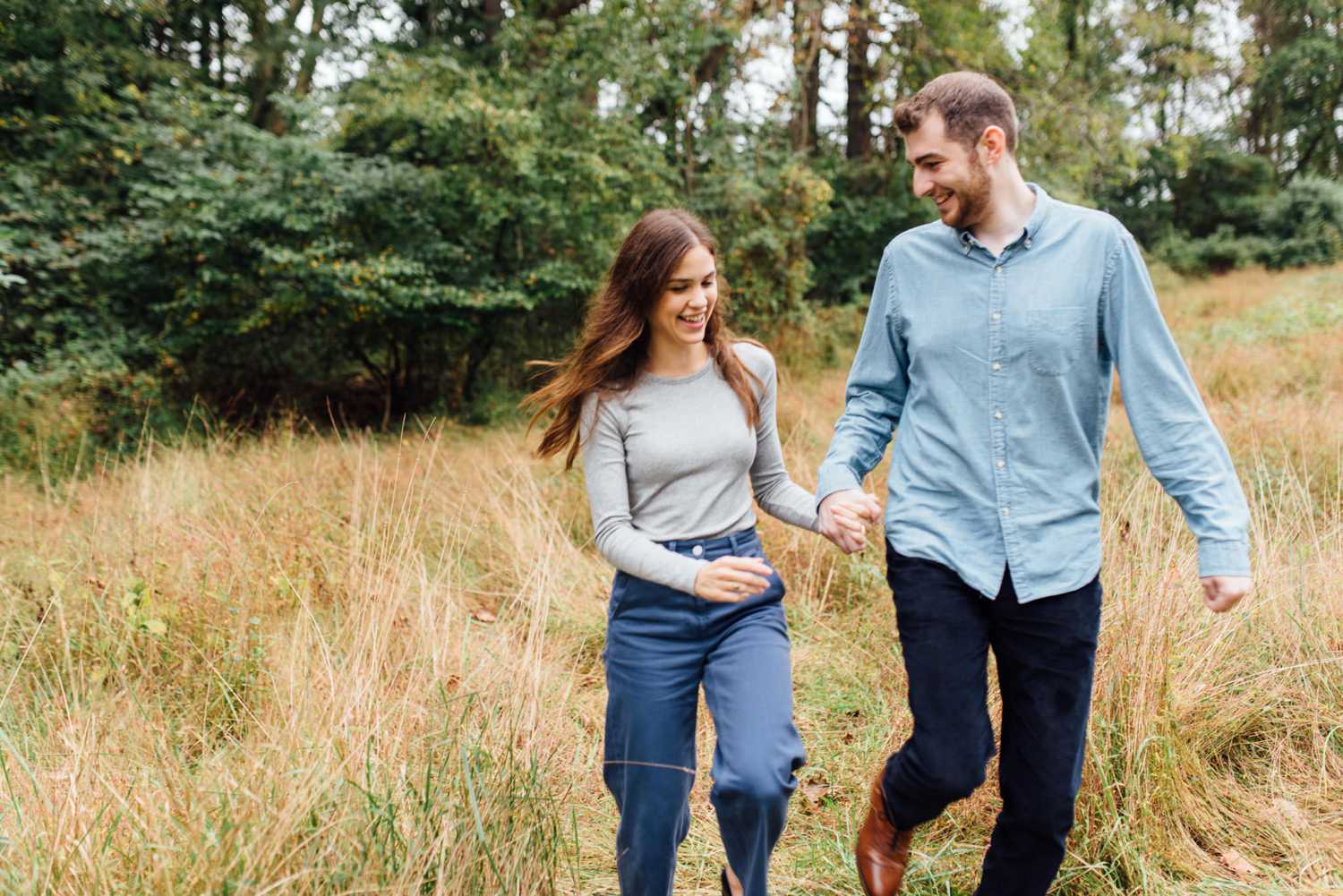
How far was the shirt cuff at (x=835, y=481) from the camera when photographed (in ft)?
7.54

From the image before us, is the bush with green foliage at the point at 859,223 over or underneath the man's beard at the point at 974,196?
over

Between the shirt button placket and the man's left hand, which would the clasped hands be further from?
the man's left hand

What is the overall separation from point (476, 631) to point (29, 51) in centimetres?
991

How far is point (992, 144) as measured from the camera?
2.15 meters

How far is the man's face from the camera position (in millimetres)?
2145

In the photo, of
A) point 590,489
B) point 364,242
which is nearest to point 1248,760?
point 590,489

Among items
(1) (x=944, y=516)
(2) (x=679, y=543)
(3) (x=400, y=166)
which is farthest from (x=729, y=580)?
(3) (x=400, y=166)

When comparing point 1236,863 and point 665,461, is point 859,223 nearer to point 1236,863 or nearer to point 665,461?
point 1236,863

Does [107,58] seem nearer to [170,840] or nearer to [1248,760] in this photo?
[170,840]

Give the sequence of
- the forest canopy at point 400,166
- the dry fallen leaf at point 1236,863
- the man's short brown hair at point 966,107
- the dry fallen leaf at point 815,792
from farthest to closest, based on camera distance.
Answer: the forest canopy at point 400,166
the dry fallen leaf at point 815,792
the dry fallen leaf at point 1236,863
the man's short brown hair at point 966,107

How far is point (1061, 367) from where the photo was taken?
82.0 inches

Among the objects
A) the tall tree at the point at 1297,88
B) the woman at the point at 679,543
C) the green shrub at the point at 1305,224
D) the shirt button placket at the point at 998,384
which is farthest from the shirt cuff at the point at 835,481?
the tall tree at the point at 1297,88

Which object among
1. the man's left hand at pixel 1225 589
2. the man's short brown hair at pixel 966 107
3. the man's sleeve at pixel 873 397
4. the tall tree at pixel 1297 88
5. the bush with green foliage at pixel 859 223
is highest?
the tall tree at pixel 1297 88

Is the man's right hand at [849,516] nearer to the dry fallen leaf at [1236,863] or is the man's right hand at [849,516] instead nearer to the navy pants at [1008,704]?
the navy pants at [1008,704]
